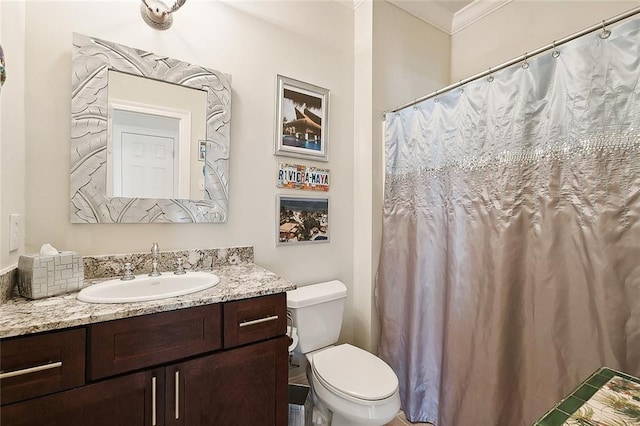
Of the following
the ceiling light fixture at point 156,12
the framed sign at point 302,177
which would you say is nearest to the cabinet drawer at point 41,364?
the framed sign at point 302,177

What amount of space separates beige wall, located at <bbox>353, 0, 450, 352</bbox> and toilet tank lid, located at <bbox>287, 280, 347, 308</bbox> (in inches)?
12.3

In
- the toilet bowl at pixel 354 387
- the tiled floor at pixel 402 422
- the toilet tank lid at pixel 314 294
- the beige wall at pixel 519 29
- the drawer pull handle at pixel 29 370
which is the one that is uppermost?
the beige wall at pixel 519 29

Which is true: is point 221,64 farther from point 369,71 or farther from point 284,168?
point 369,71

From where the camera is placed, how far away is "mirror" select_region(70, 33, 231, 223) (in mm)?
1214

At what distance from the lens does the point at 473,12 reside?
2.10 meters

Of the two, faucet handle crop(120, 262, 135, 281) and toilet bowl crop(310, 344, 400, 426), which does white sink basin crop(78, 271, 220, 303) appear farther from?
toilet bowl crop(310, 344, 400, 426)

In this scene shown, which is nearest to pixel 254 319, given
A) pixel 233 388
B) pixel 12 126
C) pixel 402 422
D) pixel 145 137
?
pixel 233 388

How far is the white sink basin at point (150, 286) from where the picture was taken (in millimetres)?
1037

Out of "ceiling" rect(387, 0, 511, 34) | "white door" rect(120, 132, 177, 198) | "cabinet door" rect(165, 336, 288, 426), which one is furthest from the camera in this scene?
"ceiling" rect(387, 0, 511, 34)

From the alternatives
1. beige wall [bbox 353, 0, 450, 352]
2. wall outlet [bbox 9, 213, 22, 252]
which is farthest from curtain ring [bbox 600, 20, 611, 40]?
wall outlet [bbox 9, 213, 22, 252]

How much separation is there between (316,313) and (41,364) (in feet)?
3.62

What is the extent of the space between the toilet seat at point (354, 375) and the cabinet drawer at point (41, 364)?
955 mm

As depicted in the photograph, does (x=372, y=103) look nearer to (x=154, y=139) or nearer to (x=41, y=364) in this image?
(x=154, y=139)

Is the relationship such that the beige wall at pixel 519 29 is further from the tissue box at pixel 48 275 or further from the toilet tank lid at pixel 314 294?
the tissue box at pixel 48 275
